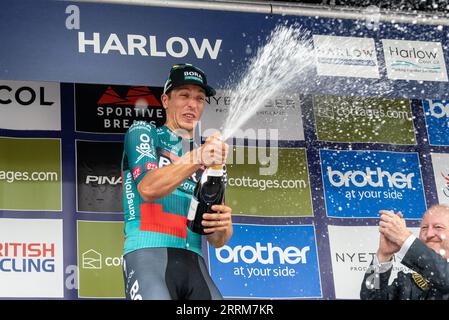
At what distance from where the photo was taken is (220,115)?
23.4ft

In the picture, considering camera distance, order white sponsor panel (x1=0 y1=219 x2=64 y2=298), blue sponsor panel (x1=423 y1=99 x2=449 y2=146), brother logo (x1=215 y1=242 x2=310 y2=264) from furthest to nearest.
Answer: blue sponsor panel (x1=423 y1=99 x2=449 y2=146), brother logo (x1=215 y1=242 x2=310 y2=264), white sponsor panel (x1=0 y1=219 x2=64 y2=298)

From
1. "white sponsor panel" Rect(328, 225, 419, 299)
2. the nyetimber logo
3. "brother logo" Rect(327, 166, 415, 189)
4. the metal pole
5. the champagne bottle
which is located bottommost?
"white sponsor panel" Rect(328, 225, 419, 299)

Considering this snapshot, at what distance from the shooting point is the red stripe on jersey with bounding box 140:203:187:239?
594cm

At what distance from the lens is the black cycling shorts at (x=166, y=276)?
18.6ft

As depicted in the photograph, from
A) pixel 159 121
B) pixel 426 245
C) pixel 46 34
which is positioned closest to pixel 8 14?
pixel 46 34

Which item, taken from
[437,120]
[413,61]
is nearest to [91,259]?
[413,61]

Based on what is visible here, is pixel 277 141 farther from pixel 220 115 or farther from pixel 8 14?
pixel 8 14

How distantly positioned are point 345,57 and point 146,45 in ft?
4.24

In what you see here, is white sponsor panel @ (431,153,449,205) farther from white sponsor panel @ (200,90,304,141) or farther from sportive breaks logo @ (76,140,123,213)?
sportive breaks logo @ (76,140,123,213)

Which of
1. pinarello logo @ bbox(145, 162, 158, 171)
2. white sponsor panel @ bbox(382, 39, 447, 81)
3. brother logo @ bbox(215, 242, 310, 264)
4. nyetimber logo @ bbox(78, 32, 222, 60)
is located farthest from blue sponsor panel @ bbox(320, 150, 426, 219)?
pinarello logo @ bbox(145, 162, 158, 171)

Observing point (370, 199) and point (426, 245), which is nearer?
point (426, 245)

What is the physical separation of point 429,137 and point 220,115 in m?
1.52

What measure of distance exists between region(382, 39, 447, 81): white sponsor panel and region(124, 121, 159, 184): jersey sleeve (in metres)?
1.70

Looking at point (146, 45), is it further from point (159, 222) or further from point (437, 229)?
point (437, 229)
